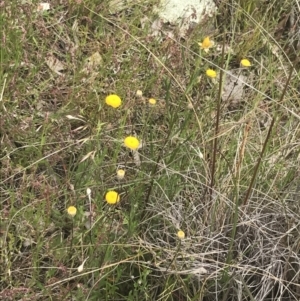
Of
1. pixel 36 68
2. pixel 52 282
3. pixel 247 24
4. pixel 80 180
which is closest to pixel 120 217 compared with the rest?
pixel 80 180

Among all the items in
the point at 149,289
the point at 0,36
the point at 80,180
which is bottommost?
the point at 149,289

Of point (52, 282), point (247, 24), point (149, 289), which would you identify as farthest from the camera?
point (247, 24)

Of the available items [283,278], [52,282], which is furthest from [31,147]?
[283,278]

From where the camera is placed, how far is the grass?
1.69m

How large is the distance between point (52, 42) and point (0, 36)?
34cm

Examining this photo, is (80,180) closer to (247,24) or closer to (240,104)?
(240,104)

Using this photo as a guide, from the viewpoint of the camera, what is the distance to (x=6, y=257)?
65.3 inches

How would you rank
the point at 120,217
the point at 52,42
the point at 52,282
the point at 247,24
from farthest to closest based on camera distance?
the point at 247,24 → the point at 52,42 → the point at 120,217 → the point at 52,282

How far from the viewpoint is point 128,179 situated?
1.95 metres

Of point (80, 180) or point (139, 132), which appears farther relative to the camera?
point (139, 132)

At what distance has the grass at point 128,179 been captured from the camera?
1688 mm

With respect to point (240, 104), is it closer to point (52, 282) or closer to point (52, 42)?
point (52, 42)

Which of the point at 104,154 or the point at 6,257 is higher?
the point at 104,154

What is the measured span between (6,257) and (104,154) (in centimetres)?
43
